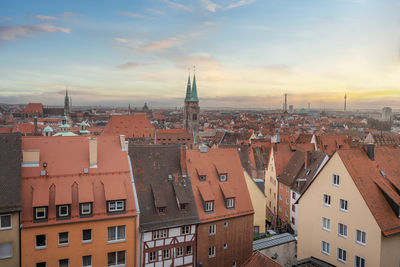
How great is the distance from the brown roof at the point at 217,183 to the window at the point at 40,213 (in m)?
13.3

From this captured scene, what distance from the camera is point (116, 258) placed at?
26.0 meters

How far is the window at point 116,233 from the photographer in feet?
84.8

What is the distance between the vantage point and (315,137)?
240 ft

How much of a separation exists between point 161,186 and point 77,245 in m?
9.00

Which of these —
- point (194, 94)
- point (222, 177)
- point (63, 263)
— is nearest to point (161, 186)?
point (222, 177)

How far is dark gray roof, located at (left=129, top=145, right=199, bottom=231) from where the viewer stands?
91.9ft

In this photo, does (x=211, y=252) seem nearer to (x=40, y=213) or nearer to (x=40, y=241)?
(x=40, y=241)

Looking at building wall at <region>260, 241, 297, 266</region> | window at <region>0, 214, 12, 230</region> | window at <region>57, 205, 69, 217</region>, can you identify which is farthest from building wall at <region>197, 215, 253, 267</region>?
window at <region>0, 214, 12, 230</region>

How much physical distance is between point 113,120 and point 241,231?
319 ft

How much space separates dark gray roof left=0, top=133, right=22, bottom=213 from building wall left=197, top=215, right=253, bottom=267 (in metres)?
15.6

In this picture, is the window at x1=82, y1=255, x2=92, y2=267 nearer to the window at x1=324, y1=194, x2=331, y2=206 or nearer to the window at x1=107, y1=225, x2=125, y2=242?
the window at x1=107, y1=225, x2=125, y2=242

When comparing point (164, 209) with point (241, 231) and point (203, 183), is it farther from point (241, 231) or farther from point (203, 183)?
point (241, 231)

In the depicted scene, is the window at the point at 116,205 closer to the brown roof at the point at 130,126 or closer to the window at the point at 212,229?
the window at the point at 212,229

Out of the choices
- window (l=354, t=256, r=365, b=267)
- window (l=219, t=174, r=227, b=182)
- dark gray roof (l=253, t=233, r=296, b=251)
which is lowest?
dark gray roof (l=253, t=233, r=296, b=251)
